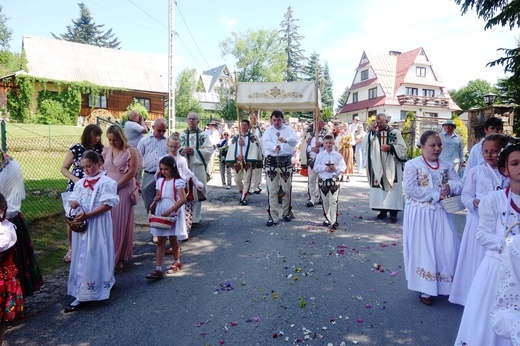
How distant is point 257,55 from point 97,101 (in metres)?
28.5

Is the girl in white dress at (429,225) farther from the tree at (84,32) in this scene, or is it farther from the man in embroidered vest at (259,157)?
the tree at (84,32)

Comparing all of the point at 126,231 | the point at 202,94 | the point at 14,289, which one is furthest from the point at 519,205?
the point at 202,94

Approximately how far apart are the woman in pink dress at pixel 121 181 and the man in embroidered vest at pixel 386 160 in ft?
15.6

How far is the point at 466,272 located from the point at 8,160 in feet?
15.2

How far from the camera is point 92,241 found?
14.2 ft

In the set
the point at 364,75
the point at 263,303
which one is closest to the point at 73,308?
the point at 263,303

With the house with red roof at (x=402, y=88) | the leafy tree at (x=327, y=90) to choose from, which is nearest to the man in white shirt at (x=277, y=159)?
the house with red roof at (x=402, y=88)

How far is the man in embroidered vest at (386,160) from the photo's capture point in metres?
7.87

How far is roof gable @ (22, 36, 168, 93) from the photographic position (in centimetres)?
3347

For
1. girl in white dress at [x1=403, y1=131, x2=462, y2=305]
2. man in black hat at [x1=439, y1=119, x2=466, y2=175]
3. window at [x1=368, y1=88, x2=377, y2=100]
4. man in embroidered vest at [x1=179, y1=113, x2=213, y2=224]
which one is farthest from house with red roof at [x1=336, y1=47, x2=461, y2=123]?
girl in white dress at [x1=403, y1=131, x2=462, y2=305]

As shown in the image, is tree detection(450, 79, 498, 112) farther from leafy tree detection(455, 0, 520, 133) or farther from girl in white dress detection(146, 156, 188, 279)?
girl in white dress detection(146, 156, 188, 279)

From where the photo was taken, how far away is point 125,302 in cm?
441

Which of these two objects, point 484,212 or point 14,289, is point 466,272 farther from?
point 14,289

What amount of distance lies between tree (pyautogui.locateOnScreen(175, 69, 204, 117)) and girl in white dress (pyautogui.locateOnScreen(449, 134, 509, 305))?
46465 millimetres
